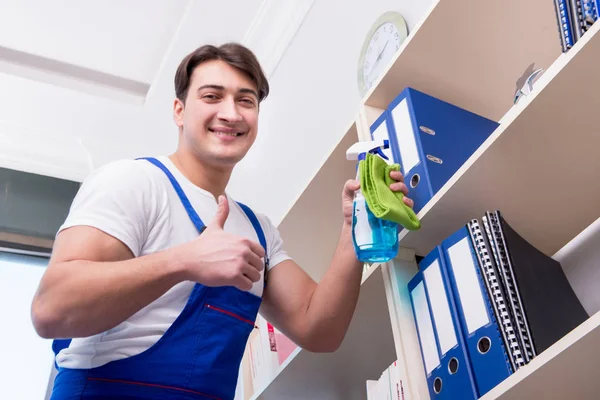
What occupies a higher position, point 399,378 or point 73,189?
point 73,189

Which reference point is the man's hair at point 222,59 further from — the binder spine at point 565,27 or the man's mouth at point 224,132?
the binder spine at point 565,27

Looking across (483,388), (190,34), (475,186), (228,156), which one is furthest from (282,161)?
(483,388)

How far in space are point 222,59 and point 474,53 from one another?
65 cm

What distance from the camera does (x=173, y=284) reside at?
1.03 m

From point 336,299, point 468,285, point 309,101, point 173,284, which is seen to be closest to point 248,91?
point 336,299

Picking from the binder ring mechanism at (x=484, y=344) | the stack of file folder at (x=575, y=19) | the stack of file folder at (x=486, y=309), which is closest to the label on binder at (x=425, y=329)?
the stack of file folder at (x=486, y=309)

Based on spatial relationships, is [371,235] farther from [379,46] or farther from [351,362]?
[379,46]

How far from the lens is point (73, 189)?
139 inches

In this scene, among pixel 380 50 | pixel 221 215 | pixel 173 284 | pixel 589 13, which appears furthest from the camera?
pixel 380 50

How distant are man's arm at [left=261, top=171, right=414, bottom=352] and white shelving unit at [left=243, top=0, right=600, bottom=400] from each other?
2.1 inches

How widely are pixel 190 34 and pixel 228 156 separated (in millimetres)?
1698

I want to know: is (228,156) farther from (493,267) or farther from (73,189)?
(73,189)

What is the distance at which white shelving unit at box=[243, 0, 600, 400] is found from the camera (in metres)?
0.87

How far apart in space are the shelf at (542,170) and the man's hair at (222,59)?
2.25ft
